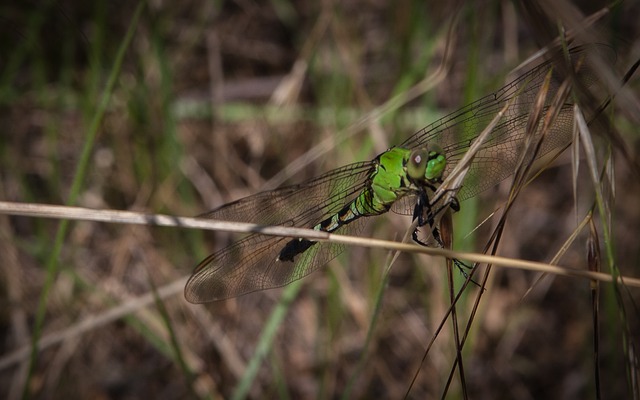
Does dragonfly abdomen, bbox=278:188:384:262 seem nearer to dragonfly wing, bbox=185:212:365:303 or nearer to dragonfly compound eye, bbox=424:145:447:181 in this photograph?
dragonfly wing, bbox=185:212:365:303

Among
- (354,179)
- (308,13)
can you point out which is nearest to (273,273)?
(354,179)

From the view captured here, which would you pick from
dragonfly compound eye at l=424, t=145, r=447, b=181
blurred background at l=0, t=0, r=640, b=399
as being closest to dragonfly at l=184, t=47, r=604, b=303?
dragonfly compound eye at l=424, t=145, r=447, b=181

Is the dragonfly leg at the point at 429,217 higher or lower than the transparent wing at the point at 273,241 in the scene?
lower

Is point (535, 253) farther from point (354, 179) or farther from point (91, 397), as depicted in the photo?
point (91, 397)

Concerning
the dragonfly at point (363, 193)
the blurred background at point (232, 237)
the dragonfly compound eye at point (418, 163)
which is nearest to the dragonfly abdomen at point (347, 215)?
the dragonfly at point (363, 193)

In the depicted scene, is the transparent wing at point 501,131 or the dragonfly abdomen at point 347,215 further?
the dragonfly abdomen at point 347,215

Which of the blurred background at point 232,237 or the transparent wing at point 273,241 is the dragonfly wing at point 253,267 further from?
the blurred background at point 232,237

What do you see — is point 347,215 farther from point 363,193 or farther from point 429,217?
point 429,217
